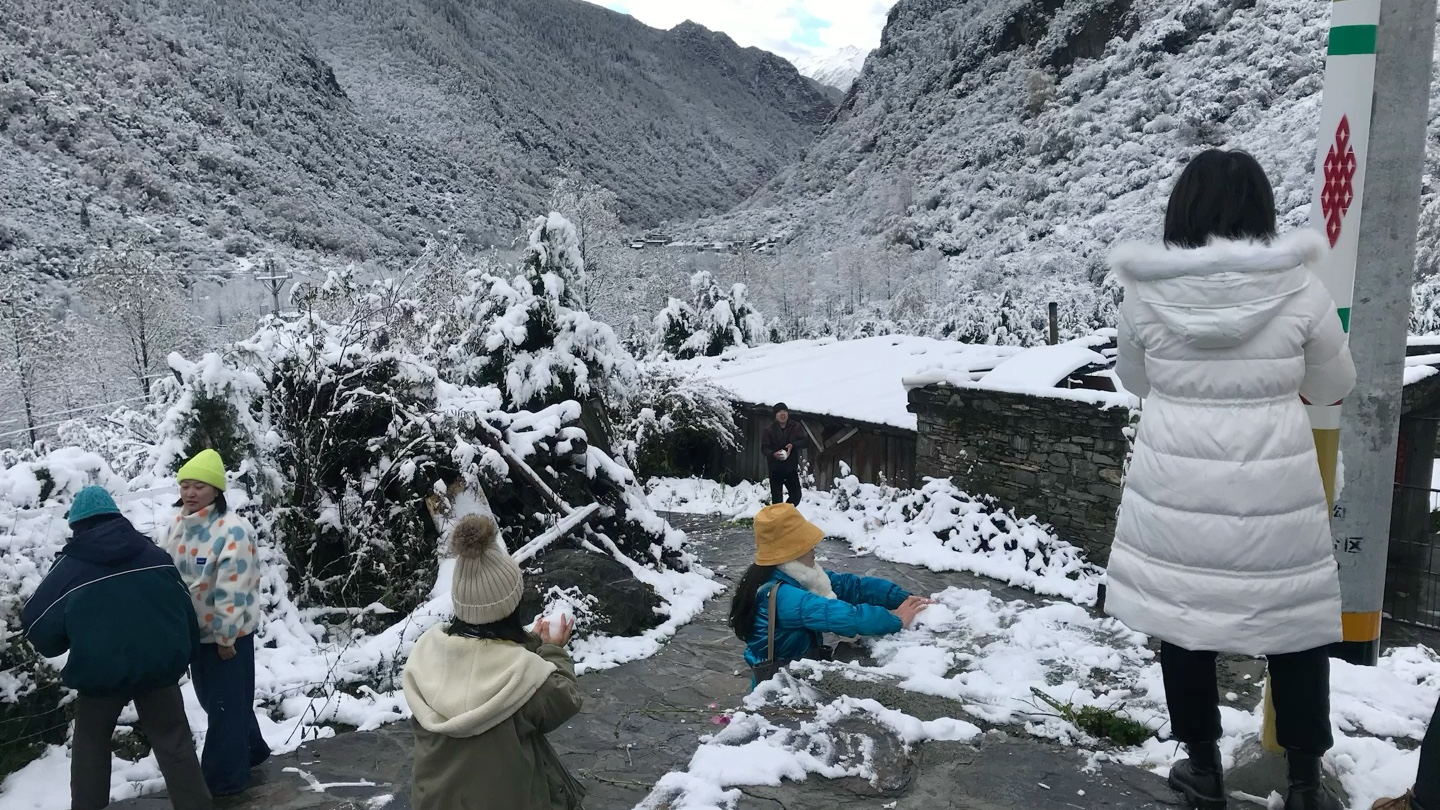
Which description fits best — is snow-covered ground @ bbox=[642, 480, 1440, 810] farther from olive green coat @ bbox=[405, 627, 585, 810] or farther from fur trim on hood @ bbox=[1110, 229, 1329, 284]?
fur trim on hood @ bbox=[1110, 229, 1329, 284]

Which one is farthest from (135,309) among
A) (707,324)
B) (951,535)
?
(951,535)

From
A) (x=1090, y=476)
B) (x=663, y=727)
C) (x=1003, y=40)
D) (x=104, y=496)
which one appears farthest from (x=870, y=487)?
(x=1003, y=40)

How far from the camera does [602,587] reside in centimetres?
613

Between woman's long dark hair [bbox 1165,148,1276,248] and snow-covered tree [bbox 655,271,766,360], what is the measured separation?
19638 mm

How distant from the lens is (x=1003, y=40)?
70688mm

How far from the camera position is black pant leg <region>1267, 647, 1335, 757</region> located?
7.80ft

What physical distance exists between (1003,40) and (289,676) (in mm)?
77614

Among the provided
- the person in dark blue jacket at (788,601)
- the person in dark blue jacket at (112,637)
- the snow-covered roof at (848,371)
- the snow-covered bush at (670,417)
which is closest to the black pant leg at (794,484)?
the snow-covered roof at (848,371)

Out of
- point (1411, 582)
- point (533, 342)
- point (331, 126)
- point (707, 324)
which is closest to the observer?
point (1411, 582)

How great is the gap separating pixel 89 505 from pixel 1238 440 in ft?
12.8

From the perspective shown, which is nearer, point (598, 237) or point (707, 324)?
point (707, 324)

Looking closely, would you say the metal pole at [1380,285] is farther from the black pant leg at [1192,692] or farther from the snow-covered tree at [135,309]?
the snow-covered tree at [135,309]

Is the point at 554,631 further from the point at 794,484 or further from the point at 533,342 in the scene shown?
the point at 794,484

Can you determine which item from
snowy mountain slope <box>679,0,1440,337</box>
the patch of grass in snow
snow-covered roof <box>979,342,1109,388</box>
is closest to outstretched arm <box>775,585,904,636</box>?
the patch of grass in snow
